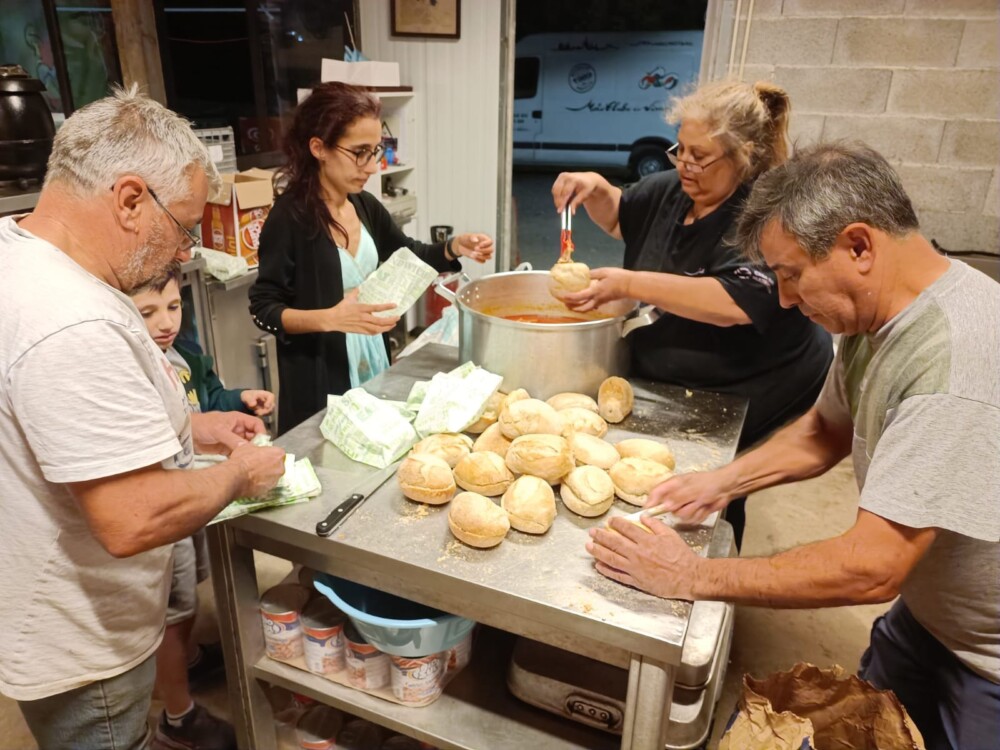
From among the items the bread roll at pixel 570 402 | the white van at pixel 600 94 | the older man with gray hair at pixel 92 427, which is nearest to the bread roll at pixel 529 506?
the bread roll at pixel 570 402

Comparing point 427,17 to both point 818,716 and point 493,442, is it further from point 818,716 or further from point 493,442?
point 818,716

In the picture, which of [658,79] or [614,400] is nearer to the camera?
[614,400]

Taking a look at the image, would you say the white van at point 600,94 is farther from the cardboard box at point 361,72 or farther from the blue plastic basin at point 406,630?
the blue plastic basin at point 406,630

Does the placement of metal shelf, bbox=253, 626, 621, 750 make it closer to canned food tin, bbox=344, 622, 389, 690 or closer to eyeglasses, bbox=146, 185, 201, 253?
canned food tin, bbox=344, 622, 389, 690

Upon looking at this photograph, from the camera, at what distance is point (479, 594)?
110cm

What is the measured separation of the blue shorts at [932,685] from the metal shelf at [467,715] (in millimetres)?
597

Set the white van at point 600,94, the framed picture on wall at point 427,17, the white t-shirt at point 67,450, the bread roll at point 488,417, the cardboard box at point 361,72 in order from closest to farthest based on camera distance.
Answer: the white t-shirt at point 67,450 → the bread roll at point 488,417 → the cardboard box at point 361,72 → the framed picture on wall at point 427,17 → the white van at point 600,94

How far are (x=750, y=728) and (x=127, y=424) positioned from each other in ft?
3.79

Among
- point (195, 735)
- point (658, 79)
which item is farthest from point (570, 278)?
point (658, 79)

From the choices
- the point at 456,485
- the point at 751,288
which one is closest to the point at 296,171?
the point at 456,485

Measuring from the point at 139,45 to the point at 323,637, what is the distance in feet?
8.85

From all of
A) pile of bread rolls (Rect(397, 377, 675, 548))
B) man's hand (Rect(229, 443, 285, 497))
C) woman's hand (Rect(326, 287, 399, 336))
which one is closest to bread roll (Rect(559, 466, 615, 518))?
pile of bread rolls (Rect(397, 377, 675, 548))

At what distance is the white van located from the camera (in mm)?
7957

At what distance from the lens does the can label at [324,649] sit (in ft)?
4.62
